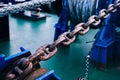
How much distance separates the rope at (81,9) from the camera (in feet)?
11.6

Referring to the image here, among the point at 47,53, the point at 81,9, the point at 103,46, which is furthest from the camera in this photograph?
the point at 81,9

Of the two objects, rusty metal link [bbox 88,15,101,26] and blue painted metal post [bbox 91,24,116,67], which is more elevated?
rusty metal link [bbox 88,15,101,26]

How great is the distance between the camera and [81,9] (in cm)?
362

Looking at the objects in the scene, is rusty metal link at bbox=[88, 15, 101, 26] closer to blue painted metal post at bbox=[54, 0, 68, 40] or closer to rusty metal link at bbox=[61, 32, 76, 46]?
rusty metal link at bbox=[61, 32, 76, 46]

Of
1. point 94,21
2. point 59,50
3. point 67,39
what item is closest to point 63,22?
point 59,50

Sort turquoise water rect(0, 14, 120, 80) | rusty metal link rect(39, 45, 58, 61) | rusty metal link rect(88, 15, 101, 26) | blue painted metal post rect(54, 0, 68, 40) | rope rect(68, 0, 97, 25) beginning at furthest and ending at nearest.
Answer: blue painted metal post rect(54, 0, 68, 40) < rope rect(68, 0, 97, 25) < turquoise water rect(0, 14, 120, 80) < rusty metal link rect(88, 15, 101, 26) < rusty metal link rect(39, 45, 58, 61)

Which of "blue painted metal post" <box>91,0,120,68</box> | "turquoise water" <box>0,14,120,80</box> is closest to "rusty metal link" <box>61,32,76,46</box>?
"turquoise water" <box>0,14,120,80</box>

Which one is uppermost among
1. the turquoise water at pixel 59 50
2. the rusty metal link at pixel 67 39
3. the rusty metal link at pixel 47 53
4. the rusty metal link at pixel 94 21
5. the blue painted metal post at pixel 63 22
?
the rusty metal link at pixel 94 21

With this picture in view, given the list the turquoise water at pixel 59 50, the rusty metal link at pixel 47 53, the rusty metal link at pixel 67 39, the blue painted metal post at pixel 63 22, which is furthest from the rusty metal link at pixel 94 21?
the blue painted metal post at pixel 63 22

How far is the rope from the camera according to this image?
354 cm

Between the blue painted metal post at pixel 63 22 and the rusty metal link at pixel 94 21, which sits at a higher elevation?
the rusty metal link at pixel 94 21

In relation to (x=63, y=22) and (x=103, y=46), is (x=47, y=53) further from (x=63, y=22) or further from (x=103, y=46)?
(x=63, y=22)

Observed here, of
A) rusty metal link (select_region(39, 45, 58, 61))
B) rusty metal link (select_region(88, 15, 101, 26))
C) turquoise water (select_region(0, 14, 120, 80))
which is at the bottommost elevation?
turquoise water (select_region(0, 14, 120, 80))

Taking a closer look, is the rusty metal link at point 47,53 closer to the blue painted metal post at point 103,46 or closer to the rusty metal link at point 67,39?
the rusty metal link at point 67,39
